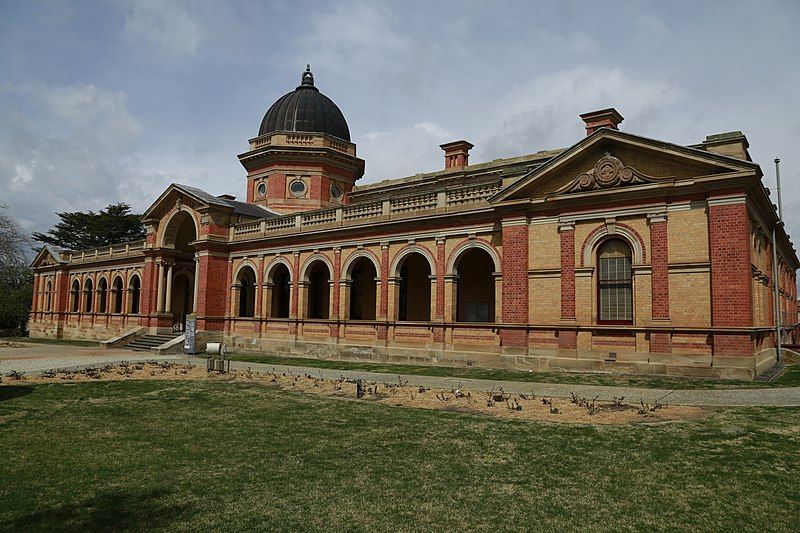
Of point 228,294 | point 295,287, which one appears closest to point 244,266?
point 228,294

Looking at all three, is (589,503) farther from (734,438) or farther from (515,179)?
(515,179)

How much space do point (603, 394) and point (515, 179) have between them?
30.5 ft

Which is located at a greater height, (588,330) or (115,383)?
(588,330)

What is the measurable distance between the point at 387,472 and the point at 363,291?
68.9 ft

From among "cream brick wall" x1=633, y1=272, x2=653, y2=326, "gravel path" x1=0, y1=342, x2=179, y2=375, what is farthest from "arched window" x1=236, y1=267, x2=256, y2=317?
"cream brick wall" x1=633, y1=272, x2=653, y2=326

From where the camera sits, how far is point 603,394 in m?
12.9

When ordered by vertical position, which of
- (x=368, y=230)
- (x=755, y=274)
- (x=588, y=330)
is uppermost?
(x=368, y=230)

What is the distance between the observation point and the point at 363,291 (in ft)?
91.2

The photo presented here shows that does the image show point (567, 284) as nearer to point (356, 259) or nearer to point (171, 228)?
point (356, 259)

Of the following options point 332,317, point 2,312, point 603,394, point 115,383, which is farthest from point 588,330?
point 2,312

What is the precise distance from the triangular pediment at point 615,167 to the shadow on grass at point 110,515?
15.8 meters

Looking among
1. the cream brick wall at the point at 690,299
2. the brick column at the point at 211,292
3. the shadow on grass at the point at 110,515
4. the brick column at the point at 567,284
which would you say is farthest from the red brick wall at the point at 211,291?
the shadow on grass at the point at 110,515

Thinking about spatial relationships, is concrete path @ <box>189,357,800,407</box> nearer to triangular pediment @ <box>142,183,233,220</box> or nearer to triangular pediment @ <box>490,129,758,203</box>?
triangular pediment @ <box>490,129,758,203</box>

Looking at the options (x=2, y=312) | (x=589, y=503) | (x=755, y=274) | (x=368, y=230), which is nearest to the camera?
(x=589, y=503)
